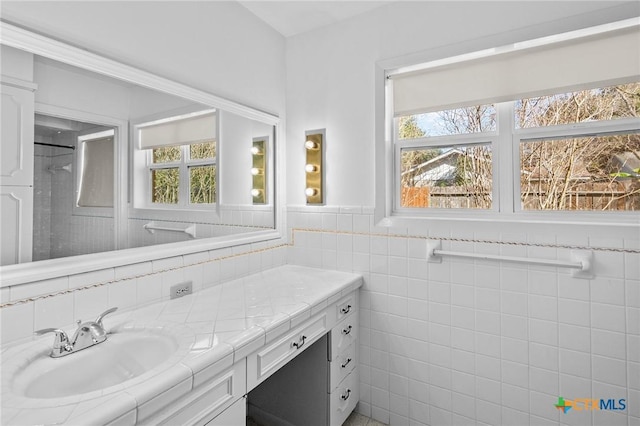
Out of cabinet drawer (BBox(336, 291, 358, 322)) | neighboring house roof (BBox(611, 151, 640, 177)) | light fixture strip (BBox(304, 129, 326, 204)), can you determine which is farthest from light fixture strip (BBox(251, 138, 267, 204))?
neighboring house roof (BBox(611, 151, 640, 177))

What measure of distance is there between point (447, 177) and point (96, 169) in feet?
6.13

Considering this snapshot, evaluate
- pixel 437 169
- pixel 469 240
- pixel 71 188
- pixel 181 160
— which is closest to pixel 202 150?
pixel 181 160

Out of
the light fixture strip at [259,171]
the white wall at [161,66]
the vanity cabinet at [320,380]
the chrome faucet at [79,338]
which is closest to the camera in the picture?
the chrome faucet at [79,338]

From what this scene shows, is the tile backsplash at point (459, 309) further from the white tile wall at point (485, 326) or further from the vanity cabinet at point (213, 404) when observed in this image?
the vanity cabinet at point (213, 404)

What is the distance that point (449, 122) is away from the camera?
2033mm

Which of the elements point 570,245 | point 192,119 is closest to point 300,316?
point 192,119

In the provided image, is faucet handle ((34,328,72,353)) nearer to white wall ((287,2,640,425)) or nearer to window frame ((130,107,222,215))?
window frame ((130,107,222,215))

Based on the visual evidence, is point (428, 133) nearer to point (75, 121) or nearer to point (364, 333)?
point (364, 333)

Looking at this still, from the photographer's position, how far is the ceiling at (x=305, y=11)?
2.05 meters

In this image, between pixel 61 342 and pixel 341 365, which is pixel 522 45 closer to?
pixel 341 365

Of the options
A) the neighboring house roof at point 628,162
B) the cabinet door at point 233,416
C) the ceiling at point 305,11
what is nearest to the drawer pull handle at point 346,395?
the cabinet door at point 233,416

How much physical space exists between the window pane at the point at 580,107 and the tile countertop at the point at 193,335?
4.49 feet

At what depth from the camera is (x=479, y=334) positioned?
71.9 inches

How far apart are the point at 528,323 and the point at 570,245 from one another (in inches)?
17.9
